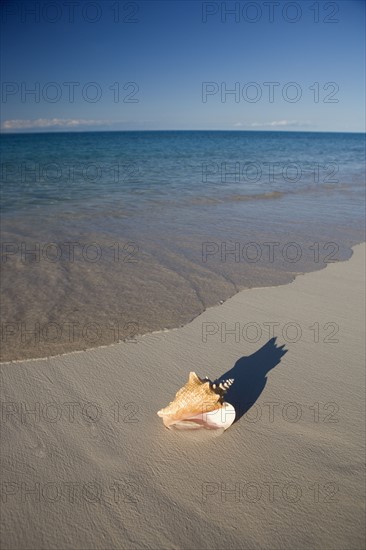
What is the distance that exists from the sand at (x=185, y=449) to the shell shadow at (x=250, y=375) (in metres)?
0.01

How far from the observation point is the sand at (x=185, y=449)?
1950 millimetres

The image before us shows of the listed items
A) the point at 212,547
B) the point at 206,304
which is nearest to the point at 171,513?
the point at 212,547

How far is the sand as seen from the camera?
1950 millimetres

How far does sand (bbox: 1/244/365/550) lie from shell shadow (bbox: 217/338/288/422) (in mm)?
13

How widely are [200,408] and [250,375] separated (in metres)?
0.87

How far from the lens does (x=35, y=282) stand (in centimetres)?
485

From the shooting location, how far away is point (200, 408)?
2.38 m

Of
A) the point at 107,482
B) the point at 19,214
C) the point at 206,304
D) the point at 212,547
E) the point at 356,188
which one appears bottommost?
the point at 212,547

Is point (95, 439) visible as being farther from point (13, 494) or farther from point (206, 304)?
point (206, 304)

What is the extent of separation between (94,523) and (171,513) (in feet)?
1.32
